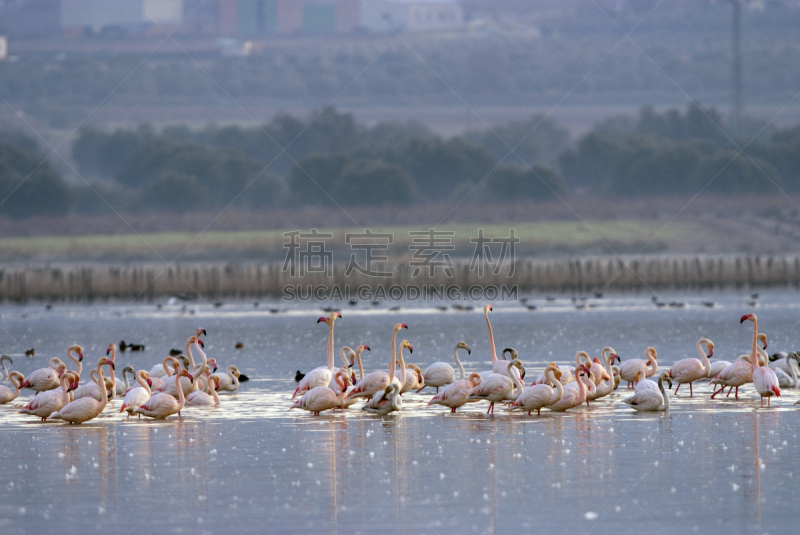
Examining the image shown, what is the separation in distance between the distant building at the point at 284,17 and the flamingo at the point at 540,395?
469 ft

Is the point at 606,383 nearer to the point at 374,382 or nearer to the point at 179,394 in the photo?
the point at 374,382

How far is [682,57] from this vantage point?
5079 inches

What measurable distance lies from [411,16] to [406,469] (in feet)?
596

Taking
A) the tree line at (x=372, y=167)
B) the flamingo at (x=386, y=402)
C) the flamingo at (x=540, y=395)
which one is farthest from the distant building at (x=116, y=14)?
the flamingo at (x=540, y=395)

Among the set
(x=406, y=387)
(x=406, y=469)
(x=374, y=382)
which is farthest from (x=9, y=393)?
(x=406, y=469)

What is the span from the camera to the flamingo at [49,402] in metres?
15.7

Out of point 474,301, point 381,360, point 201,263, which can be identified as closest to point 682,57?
point 201,263

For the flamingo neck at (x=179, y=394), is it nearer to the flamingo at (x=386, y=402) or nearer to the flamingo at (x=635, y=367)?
the flamingo at (x=386, y=402)

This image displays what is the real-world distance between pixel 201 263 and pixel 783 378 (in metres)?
39.7

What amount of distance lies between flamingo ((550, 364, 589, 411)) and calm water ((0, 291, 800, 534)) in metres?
0.16

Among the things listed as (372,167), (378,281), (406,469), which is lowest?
(406,469)

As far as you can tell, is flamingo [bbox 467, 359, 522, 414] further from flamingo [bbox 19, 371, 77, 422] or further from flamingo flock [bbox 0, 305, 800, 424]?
flamingo [bbox 19, 371, 77, 422]

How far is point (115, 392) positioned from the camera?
702 inches

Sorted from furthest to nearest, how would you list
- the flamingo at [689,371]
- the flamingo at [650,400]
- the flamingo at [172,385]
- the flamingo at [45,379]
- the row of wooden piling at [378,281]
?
the row of wooden piling at [378,281], the flamingo at [45,379], the flamingo at [689,371], the flamingo at [172,385], the flamingo at [650,400]
